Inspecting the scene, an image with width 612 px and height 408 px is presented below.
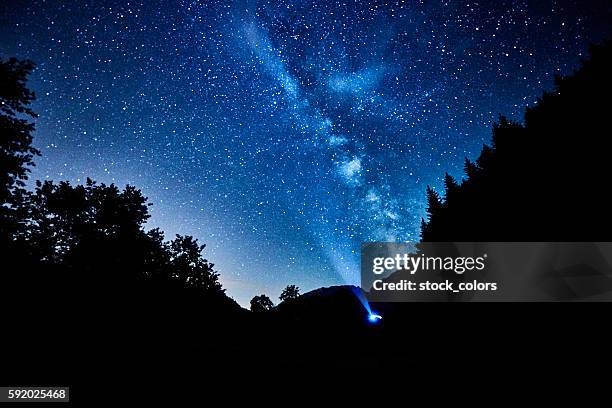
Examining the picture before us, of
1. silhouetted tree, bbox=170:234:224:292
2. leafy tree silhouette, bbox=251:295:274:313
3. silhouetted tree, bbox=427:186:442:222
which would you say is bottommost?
leafy tree silhouette, bbox=251:295:274:313

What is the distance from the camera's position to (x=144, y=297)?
10094mm

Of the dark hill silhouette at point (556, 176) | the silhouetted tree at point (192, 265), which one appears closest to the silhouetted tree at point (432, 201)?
the dark hill silhouette at point (556, 176)

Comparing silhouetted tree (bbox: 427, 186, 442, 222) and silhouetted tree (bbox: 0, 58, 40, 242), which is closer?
silhouetted tree (bbox: 0, 58, 40, 242)

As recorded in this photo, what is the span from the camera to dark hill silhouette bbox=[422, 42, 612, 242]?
14.0m

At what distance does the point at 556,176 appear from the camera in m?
16.8

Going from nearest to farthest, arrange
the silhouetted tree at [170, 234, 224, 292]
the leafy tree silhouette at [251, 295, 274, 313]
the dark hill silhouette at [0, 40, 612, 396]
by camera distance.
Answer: the dark hill silhouette at [0, 40, 612, 396], the silhouetted tree at [170, 234, 224, 292], the leafy tree silhouette at [251, 295, 274, 313]

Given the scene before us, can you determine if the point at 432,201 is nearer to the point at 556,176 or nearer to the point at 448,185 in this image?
the point at 448,185

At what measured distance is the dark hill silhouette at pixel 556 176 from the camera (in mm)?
13990

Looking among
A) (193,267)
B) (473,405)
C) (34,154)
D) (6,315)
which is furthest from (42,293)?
(193,267)

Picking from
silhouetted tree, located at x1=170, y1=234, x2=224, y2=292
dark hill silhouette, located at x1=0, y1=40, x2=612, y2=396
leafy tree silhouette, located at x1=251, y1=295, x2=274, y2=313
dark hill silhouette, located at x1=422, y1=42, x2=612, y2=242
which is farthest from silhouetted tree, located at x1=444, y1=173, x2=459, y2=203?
leafy tree silhouette, located at x1=251, y1=295, x2=274, y2=313

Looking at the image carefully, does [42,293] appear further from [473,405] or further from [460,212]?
[460,212]

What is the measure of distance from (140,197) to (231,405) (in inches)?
1205

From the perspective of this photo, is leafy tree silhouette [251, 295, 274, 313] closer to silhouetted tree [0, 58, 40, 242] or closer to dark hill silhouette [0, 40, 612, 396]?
dark hill silhouette [0, 40, 612, 396]

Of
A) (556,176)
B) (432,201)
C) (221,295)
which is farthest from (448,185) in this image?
(221,295)
